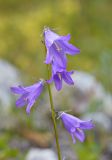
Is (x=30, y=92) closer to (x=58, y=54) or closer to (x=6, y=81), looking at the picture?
(x=58, y=54)

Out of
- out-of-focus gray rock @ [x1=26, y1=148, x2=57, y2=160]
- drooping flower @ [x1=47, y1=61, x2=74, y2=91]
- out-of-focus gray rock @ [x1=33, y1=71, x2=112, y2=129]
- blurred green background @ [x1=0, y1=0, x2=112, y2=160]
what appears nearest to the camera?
drooping flower @ [x1=47, y1=61, x2=74, y2=91]

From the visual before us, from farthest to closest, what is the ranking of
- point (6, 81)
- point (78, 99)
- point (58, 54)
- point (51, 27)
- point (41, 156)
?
1. point (51, 27)
2. point (6, 81)
3. point (78, 99)
4. point (41, 156)
5. point (58, 54)

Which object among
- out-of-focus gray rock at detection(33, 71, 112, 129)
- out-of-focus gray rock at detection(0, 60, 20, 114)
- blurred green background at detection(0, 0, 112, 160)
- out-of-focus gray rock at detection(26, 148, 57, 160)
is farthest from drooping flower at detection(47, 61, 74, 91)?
blurred green background at detection(0, 0, 112, 160)

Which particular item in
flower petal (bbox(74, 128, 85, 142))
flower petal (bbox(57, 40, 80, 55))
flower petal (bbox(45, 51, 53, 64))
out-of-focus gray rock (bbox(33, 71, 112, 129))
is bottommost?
flower petal (bbox(74, 128, 85, 142))

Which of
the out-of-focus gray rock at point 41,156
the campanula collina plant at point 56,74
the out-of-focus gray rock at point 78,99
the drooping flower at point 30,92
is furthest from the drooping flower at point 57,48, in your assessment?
the out-of-focus gray rock at point 78,99

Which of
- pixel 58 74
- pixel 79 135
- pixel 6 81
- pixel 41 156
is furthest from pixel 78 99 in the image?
pixel 58 74

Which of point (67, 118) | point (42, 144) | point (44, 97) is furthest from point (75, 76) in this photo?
point (67, 118)

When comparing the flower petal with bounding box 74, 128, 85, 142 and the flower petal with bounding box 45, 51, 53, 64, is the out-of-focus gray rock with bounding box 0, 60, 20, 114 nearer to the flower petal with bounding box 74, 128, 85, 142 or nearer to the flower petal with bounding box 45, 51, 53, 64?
the flower petal with bounding box 74, 128, 85, 142
